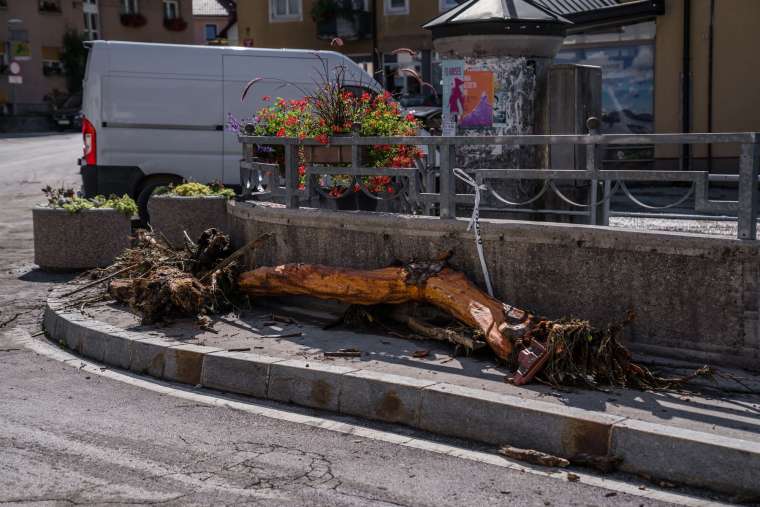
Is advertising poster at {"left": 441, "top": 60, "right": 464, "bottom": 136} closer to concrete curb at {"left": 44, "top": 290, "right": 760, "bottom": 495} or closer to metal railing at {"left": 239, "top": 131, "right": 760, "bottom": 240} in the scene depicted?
metal railing at {"left": 239, "top": 131, "right": 760, "bottom": 240}

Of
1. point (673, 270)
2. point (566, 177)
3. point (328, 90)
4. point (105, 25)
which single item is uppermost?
point (105, 25)

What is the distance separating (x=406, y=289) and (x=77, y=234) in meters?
5.19

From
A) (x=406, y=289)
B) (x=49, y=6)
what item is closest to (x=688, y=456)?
(x=406, y=289)

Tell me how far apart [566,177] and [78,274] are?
20.7 ft

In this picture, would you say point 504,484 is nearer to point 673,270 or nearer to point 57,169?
point 673,270

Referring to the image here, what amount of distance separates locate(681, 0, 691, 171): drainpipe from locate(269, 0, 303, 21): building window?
18892 mm

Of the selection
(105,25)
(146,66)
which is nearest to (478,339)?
(146,66)

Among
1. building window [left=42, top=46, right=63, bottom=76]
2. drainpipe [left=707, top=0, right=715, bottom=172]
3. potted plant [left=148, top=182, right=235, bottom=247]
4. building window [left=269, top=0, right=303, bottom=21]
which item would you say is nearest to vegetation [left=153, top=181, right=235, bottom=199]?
potted plant [left=148, top=182, right=235, bottom=247]

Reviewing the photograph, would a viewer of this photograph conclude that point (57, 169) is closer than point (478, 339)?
No

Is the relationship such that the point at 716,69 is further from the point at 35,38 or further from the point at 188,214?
the point at 35,38

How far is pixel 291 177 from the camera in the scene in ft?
29.5

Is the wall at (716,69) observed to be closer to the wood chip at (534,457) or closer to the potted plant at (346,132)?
the potted plant at (346,132)

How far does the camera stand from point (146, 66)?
1466 centimetres

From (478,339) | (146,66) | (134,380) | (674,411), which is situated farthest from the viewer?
(146,66)
